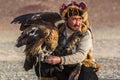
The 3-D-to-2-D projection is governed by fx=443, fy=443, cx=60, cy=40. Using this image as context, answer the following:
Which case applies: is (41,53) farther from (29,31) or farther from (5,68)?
(5,68)

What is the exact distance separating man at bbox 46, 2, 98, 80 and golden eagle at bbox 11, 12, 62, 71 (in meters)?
0.08

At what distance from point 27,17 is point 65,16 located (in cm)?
35

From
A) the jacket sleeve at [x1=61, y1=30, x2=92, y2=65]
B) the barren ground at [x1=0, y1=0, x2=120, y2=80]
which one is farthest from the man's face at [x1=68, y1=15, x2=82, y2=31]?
the barren ground at [x1=0, y1=0, x2=120, y2=80]

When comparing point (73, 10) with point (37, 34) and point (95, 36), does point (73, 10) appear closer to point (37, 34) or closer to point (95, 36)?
point (37, 34)

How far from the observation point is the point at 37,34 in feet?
12.2

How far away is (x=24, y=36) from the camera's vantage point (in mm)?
3719

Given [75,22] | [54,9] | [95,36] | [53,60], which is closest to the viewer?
Result: [53,60]

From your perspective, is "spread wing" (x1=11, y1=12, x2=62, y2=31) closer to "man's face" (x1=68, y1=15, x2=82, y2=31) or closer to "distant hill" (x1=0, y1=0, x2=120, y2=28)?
"man's face" (x1=68, y1=15, x2=82, y2=31)

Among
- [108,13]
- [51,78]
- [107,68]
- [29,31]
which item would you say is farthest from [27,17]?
[108,13]

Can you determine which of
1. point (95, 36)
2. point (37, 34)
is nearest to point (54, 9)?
point (95, 36)

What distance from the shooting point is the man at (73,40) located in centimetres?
375

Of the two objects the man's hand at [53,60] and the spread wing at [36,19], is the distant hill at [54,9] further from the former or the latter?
the man's hand at [53,60]

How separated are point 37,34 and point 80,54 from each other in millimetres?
400

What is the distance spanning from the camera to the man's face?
380 cm
